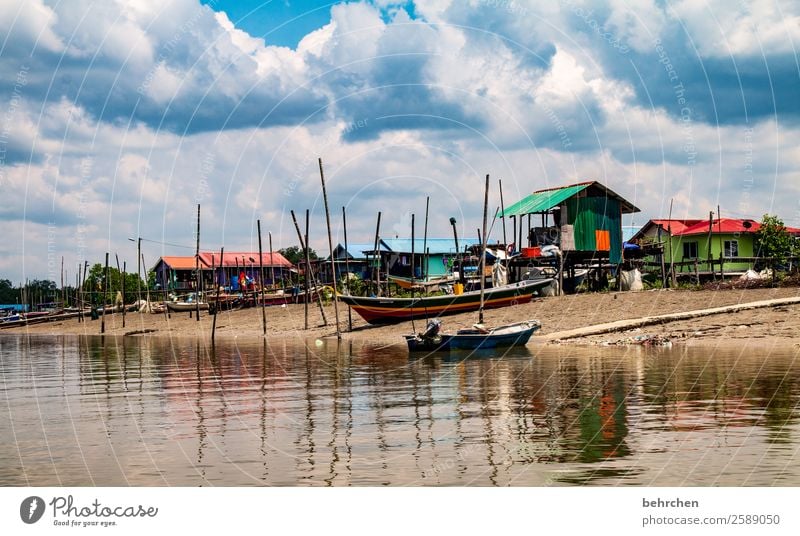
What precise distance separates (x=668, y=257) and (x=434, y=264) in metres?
27.0

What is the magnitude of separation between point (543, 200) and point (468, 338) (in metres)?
26.6

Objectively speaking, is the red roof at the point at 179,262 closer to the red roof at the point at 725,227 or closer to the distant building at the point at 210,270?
the distant building at the point at 210,270

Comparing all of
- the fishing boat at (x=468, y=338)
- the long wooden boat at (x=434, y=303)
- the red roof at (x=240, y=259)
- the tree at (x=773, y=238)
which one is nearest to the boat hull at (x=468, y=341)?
the fishing boat at (x=468, y=338)

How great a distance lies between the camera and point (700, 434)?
18.7m

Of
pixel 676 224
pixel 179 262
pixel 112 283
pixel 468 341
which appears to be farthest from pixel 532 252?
pixel 112 283

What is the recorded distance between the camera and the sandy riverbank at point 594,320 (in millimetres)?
41656

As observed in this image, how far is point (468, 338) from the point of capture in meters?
43.2

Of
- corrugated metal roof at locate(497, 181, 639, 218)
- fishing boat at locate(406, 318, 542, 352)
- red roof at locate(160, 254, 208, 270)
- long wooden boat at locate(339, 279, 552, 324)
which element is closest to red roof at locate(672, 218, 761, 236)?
corrugated metal roof at locate(497, 181, 639, 218)

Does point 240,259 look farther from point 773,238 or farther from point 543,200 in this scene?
point 773,238

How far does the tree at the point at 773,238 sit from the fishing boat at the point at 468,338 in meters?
32.2

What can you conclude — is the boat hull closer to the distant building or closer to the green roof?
the green roof
